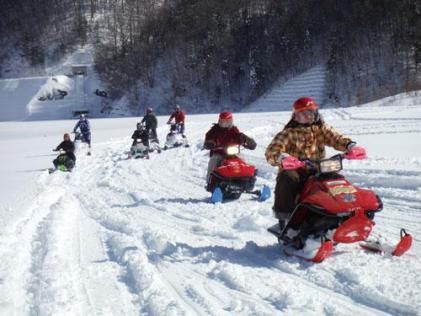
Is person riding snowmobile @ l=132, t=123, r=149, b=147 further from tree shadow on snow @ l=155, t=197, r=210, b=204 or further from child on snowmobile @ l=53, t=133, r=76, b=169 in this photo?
tree shadow on snow @ l=155, t=197, r=210, b=204

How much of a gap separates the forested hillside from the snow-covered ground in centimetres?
3062

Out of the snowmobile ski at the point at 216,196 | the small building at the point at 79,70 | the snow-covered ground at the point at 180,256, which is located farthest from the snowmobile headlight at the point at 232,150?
the small building at the point at 79,70

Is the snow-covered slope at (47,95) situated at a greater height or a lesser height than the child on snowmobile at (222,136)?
greater

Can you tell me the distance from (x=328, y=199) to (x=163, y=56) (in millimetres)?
55672

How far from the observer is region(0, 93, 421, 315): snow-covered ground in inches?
142

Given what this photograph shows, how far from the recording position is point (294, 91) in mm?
42406

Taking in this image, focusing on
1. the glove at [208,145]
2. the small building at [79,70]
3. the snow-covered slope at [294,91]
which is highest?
the small building at [79,70]

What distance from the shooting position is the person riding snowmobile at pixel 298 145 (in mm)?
4727

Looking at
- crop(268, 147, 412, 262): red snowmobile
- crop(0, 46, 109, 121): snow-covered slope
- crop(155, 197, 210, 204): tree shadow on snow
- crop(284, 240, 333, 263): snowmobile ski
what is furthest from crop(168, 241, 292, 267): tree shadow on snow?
crop(0, 46, 109, 121): snow-covered slope

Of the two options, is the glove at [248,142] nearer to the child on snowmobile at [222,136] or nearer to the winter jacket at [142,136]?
the child on snowmobile at [222,136]

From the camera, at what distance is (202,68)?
176ft

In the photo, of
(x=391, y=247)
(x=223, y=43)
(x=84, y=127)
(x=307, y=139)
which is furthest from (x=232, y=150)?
(x=223, y=43)

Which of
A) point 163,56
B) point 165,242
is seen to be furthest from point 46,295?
point 163,56

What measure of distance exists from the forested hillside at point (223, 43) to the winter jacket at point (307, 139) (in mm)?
32740
